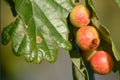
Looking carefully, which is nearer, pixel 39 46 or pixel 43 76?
pixel 39 46

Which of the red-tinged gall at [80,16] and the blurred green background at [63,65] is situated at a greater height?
the red-tinged gall at [80,16]

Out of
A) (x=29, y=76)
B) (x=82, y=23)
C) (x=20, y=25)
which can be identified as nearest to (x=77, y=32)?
(x=82, y=23)

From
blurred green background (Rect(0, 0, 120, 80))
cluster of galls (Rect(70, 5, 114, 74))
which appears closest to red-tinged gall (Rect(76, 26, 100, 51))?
cluster of galls (Rect(70, 5, 114, 74))

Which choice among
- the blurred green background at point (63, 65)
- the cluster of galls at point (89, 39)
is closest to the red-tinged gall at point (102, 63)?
the cluster of galls at point (89, 39)

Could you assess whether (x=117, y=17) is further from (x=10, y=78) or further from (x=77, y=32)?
(x=77, y=32)

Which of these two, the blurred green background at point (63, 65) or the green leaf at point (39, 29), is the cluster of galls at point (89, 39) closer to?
the green leaf at point (39, 29)

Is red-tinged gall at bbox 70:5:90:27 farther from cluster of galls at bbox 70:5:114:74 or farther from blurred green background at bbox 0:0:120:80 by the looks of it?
blurred green background at bbox 0:0:120:80
